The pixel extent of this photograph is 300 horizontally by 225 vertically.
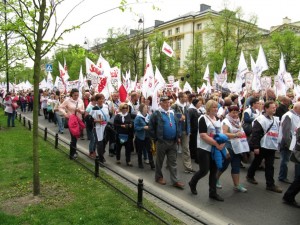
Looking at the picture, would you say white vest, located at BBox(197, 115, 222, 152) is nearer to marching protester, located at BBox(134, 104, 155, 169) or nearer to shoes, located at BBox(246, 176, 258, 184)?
shoes, located at BBox(246, 176, 258, 184)

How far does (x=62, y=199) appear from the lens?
596cm

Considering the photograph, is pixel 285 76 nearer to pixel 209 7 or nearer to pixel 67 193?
pixel 67 193

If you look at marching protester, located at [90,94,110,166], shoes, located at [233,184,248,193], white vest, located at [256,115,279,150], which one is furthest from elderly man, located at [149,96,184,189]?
marching protester, located at [90,94,110,166]

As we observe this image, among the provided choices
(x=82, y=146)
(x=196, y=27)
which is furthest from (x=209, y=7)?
(x=82, y=146)

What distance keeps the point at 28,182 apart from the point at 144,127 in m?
3.13

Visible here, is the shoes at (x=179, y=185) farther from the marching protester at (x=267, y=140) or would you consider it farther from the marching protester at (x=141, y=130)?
the marching protester at (x=267, y=140)

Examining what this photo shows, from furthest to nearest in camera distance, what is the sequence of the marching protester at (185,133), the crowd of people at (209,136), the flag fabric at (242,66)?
the flag fabric at (242,66)
the marching protester at (185,133)
the crowd of people at (209,136)

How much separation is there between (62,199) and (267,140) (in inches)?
173

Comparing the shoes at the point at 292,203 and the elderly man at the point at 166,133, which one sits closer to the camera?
the shoes at the point at 292,203

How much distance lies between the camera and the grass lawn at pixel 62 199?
5.07 metres

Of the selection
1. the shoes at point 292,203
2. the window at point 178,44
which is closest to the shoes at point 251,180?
the shoes at point 292,203

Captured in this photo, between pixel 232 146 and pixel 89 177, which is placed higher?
pixel 232 146

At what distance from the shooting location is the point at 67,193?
625 cm

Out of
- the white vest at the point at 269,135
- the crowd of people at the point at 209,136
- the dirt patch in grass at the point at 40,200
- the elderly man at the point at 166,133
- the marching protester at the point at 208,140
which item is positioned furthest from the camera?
the elderly man at the point at 166,133
